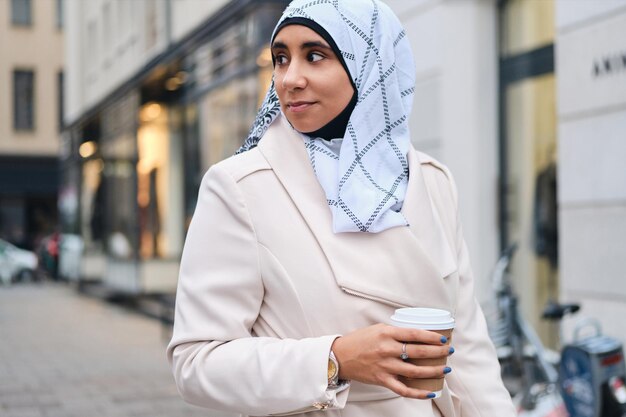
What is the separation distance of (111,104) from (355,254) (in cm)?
1832

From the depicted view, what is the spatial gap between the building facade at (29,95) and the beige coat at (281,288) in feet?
103

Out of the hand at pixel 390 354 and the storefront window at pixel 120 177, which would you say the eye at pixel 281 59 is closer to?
the hand at pixel 390 354

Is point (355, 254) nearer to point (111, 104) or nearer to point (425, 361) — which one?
point (425, 361)

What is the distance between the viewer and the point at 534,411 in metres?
4.46

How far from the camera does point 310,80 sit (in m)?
1.76

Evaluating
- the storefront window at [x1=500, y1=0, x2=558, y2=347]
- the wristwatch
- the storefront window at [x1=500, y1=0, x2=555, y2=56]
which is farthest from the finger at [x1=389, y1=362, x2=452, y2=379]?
the storefront window at [x1=500, y1=0, x2=555, y2=56]

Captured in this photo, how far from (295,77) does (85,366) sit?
7859 mm

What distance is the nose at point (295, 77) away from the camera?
1753 millimetres

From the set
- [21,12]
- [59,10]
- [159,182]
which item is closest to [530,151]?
[159,182]

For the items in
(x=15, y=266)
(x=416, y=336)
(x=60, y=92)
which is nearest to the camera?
(x=416, y=336)

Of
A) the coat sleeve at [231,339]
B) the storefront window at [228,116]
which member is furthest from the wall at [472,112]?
the coat sleeve at [231,339]

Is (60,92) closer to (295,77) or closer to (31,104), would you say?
(31,104)

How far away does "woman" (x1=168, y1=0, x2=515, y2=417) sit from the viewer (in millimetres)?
1608

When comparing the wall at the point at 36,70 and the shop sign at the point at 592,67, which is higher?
the wall at the point at 36,70
